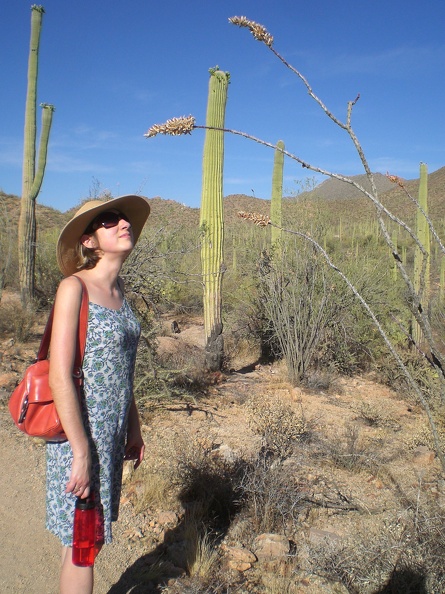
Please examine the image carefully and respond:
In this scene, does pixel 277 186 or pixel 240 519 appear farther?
pixel 277 186

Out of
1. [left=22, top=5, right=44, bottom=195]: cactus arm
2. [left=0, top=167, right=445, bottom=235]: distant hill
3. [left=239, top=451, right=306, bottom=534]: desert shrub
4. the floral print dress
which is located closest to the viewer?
the floral print dress

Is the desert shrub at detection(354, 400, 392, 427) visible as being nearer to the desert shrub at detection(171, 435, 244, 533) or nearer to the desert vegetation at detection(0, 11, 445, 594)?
the desert vegetation at detection(0, 11, 445, 594)

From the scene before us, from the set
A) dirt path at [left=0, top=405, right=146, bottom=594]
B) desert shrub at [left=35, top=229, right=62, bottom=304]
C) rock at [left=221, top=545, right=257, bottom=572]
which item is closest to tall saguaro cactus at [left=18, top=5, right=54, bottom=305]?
desert shrub at [left=35, top=229, right=62, bottom=304]

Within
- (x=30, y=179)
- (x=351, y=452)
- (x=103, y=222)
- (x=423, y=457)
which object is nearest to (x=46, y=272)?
(x=30, y=179)

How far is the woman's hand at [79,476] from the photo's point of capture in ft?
5.81

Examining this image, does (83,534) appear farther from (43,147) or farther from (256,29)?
(43,147)

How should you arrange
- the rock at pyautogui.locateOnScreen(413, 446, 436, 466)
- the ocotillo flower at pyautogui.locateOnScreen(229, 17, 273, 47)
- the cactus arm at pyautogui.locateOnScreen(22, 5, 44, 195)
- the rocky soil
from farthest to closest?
the cactus arm at pyautogui.locateOnScreen(22, 5, 44, 195) → the rock at pyautogui.locateOnScreen(413, 446, 436, 466) → the rocky soil → the ocotillo flower at pyautogui.locateOnScreen(229, 17, 273, 47)

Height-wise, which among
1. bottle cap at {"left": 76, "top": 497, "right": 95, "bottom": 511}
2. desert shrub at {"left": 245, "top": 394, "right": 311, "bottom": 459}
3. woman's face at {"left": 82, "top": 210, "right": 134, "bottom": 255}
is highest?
woman's face at {"left": 82, "top": 210, "right": 134, "bottom": 255}

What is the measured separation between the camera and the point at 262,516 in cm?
327

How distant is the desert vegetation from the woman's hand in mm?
1037

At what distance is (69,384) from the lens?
1762 mm

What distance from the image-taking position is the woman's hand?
1771 millimetres

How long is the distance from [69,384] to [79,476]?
321 millimetres

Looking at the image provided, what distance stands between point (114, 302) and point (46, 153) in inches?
362
